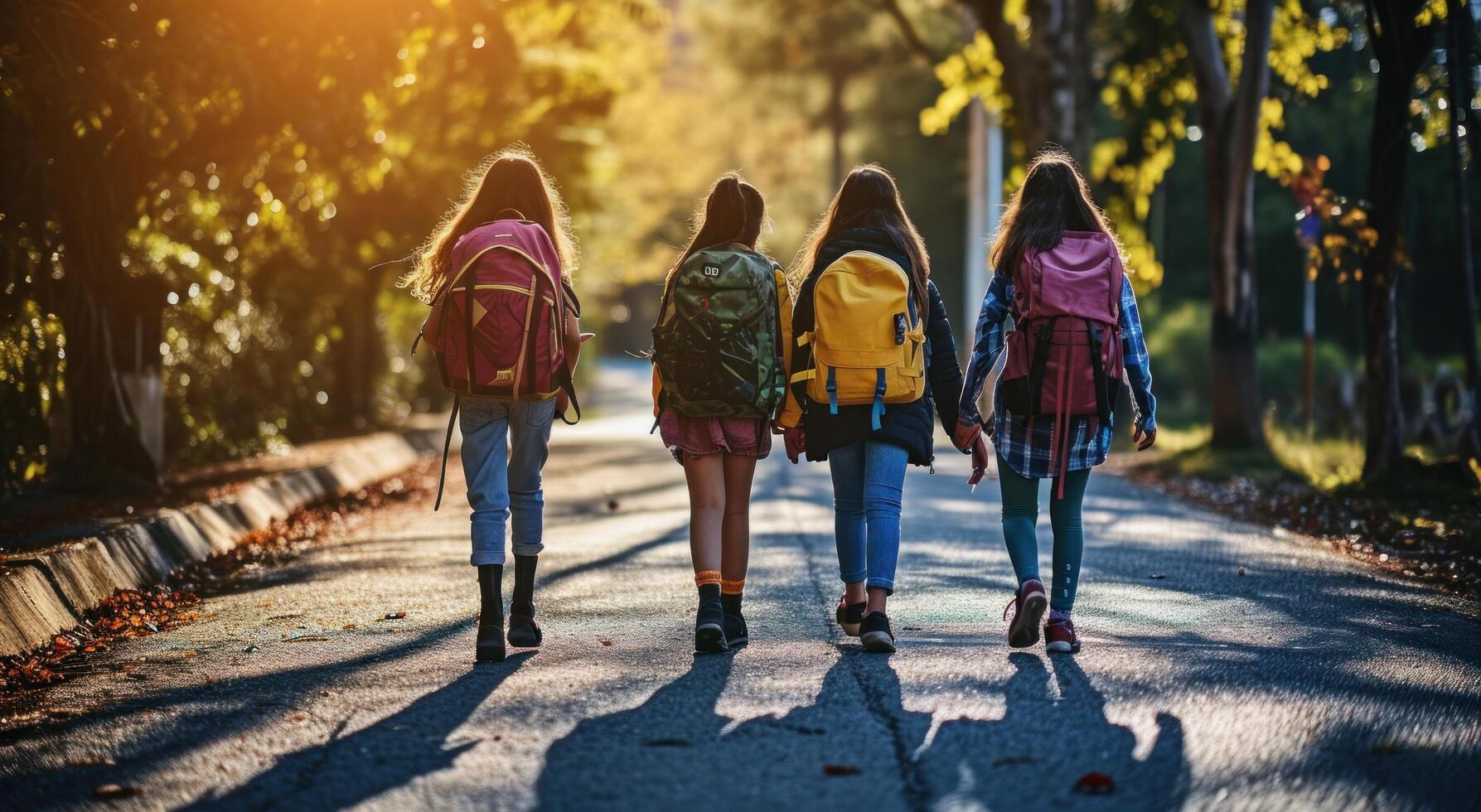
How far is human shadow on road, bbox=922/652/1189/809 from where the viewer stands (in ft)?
14.4

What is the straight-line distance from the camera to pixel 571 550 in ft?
34.1

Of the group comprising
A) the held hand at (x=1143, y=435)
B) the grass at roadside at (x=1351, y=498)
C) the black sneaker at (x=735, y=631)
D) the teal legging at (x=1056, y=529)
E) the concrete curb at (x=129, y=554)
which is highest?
the held hand at (x=1143, y=435)

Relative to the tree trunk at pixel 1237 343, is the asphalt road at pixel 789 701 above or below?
below

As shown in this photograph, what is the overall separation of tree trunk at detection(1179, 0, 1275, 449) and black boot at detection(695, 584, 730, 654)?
11.9m

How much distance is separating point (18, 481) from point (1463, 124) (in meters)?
10.2

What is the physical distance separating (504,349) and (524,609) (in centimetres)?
110

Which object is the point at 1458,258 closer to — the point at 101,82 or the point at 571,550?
the point at 571,550

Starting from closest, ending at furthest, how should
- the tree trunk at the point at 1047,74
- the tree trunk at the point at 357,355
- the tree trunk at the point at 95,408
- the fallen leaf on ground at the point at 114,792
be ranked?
1. the fallen leaf on ground at the point at 114,792
2. the tree trunk at the point at 95,408
3. the tree trunk at the point at 1047,74
4. the tree trunk at the point at 357,355

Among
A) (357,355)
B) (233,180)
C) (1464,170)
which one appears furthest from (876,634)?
(357,355)

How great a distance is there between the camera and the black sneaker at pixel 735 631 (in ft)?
22.0

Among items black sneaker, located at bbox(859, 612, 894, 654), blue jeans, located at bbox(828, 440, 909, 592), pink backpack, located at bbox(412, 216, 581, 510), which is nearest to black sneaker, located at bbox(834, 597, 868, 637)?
blue jeans, located at bbox(828, 440, 909, 592)

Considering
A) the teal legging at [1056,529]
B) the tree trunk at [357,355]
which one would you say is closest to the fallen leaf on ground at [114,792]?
the teal legging at [1056,529]

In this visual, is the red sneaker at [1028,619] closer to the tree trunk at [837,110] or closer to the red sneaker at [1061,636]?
the red sneaker at [1061,636]

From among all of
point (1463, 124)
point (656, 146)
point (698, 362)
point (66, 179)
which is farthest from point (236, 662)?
point (656, 146)
